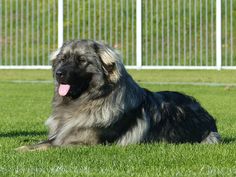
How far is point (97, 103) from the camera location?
9664 millimetres

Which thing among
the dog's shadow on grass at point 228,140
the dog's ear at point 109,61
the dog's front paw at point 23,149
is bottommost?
the dog's shadow on grass at point 228,140

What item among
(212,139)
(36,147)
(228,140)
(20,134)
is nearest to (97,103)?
(36,147)

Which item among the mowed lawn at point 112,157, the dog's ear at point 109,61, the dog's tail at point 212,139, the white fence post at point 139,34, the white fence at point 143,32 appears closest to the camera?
the mowed lawn at point 112,157

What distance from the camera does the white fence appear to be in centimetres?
3178

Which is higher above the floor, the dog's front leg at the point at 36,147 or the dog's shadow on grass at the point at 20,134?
the dog's front leg at the point at 36,147

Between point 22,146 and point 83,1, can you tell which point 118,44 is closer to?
point 83,1

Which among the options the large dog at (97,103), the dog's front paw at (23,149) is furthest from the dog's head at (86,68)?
the dog's front paw at (23,149)

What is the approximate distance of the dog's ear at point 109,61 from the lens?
956cm

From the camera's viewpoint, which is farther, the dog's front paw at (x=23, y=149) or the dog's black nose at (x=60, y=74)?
the dog's black nose at (x=60, y=74)

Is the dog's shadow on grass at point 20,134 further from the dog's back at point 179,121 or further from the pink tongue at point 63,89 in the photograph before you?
the dog's back at point 179,121

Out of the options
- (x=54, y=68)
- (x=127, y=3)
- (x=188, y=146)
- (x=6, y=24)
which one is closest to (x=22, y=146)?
(x=54, y=68)

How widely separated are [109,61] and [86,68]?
28 centimetres

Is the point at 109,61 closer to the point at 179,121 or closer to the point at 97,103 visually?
the point at 97,103

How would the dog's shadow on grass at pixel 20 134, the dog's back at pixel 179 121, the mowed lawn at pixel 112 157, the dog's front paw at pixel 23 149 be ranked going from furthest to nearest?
the dog's shadow on grass at pixel 20 134 < the dog's back at pixel 179 121 < the dog's front paw at pixel 23 149 < the mowed lawn at pixel 112 157
